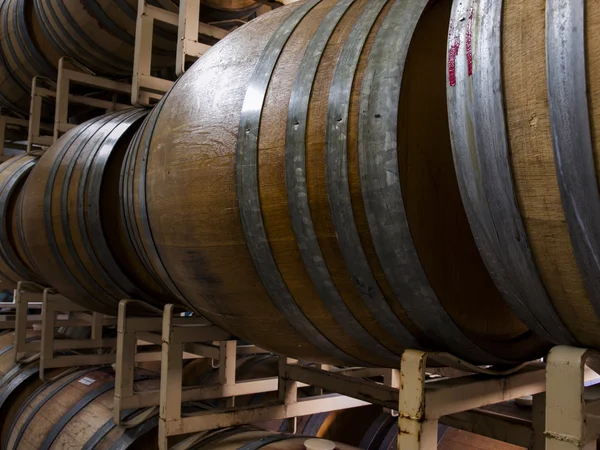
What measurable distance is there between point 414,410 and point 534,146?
0.61 m

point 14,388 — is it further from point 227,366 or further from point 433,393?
point 433,393

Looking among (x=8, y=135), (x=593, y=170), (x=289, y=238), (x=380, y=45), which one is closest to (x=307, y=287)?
(x=289, y=238)

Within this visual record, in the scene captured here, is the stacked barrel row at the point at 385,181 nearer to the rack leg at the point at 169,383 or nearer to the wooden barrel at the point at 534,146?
the wooden barrel at the point at 534,146

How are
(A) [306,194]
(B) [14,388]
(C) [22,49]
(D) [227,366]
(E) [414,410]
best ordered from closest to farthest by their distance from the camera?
1. (E) [414,410]
2. (A) [306,194]
3. (D) [227,366]
4. (B) [14,388]
5. (C) [22,49]

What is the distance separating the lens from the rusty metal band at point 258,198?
149 centimetres

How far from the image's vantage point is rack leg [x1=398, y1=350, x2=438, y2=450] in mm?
1260

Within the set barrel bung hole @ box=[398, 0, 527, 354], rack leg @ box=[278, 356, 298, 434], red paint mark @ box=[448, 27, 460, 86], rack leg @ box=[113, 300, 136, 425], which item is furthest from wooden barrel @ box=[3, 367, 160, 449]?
red paint mark @ box=[448, 27, 460, 86]

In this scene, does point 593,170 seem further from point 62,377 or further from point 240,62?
point 62,377

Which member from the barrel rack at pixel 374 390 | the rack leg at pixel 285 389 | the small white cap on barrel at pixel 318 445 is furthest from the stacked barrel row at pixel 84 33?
the small white cap on barrel at pixel 318 445

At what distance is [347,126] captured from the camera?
1332mm

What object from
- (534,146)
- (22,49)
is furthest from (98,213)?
(22,49)

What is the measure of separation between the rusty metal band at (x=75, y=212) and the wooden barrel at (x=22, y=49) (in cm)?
228

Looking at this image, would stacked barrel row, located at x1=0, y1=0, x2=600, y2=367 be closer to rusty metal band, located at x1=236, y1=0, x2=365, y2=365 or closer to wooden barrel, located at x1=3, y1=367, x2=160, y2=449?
rusty metal band, located at x1=236, y1=0, x2=365, y2=365

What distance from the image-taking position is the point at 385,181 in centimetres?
127
